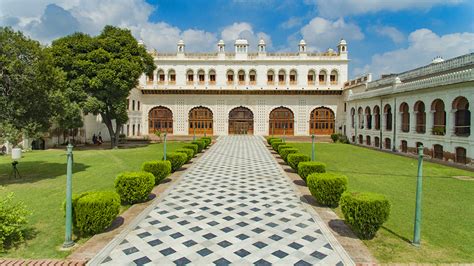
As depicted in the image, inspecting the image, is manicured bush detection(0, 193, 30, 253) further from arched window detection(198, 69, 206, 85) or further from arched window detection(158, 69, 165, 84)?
arched window detection(158, 69, 165, 84)

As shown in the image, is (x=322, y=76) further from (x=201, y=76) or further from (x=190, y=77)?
(x=190, y=77)

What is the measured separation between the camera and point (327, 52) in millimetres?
39688

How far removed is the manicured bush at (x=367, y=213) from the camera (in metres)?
5.86

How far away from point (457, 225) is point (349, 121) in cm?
2914

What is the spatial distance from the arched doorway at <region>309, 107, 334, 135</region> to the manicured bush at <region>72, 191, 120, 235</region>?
3622 cm

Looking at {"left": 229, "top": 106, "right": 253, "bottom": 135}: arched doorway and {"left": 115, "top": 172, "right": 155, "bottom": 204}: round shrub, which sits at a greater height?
{"left": 229, "top": 106, "right": 253, "bottom": 135}: arched doorway

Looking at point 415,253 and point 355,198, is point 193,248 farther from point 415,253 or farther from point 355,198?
point 415,253

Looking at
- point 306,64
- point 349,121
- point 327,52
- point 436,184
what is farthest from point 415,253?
point 327,52

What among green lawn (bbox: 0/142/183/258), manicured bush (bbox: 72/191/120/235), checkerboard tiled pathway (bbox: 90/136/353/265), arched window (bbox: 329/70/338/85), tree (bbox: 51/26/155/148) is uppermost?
arched window (bbox: 329/70/338/85)

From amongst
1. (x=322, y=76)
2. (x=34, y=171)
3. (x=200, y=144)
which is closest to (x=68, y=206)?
(x=34, y=171)

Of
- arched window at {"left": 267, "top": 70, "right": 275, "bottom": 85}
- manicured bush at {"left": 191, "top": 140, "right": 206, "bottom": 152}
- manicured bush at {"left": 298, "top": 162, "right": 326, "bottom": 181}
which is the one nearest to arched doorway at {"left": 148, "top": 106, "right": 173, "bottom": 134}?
arched window at {"left": 267, "top": 70, "right": 275, "bottom": 85}

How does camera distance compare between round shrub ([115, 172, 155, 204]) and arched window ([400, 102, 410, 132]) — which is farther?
arched window ([400, 102, 410, 132])

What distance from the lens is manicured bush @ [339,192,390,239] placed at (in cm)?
586

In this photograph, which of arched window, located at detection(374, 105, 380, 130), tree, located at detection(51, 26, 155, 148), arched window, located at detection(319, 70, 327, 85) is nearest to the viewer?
tree, located at detection(51, 26, 155, 148)
